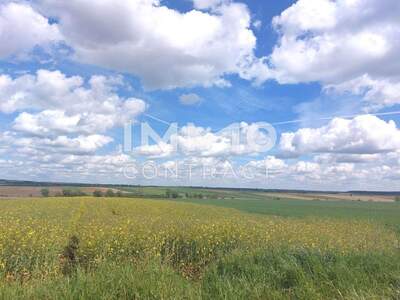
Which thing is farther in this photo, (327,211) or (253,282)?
(327,211)

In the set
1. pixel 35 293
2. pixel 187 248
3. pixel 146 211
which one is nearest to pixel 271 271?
pixel 35 293

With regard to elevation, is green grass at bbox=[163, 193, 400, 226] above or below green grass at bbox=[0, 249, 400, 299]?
below

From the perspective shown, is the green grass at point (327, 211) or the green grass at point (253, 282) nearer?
the green grass at point (253, 282)

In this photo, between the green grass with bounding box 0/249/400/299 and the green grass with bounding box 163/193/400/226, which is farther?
the green grass with bounding box 163/193/400/226

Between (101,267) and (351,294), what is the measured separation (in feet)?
13.0

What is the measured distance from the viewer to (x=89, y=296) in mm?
5215

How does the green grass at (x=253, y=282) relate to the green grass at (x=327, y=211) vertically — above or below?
above

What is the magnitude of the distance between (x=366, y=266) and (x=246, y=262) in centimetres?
227

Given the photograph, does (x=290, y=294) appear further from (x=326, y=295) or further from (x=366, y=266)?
(x=366, y=266)

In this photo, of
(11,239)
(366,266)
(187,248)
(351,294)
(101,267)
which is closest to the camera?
(351,294)

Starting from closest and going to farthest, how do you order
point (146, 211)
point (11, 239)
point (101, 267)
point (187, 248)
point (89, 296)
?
point (89, 296), point (101, 267), point (11, 239), point (187, 248), point (146, 211)

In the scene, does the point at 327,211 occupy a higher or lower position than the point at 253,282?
lower

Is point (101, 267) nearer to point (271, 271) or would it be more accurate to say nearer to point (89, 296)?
point (89, 296)

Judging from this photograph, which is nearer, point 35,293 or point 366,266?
point 35,293
